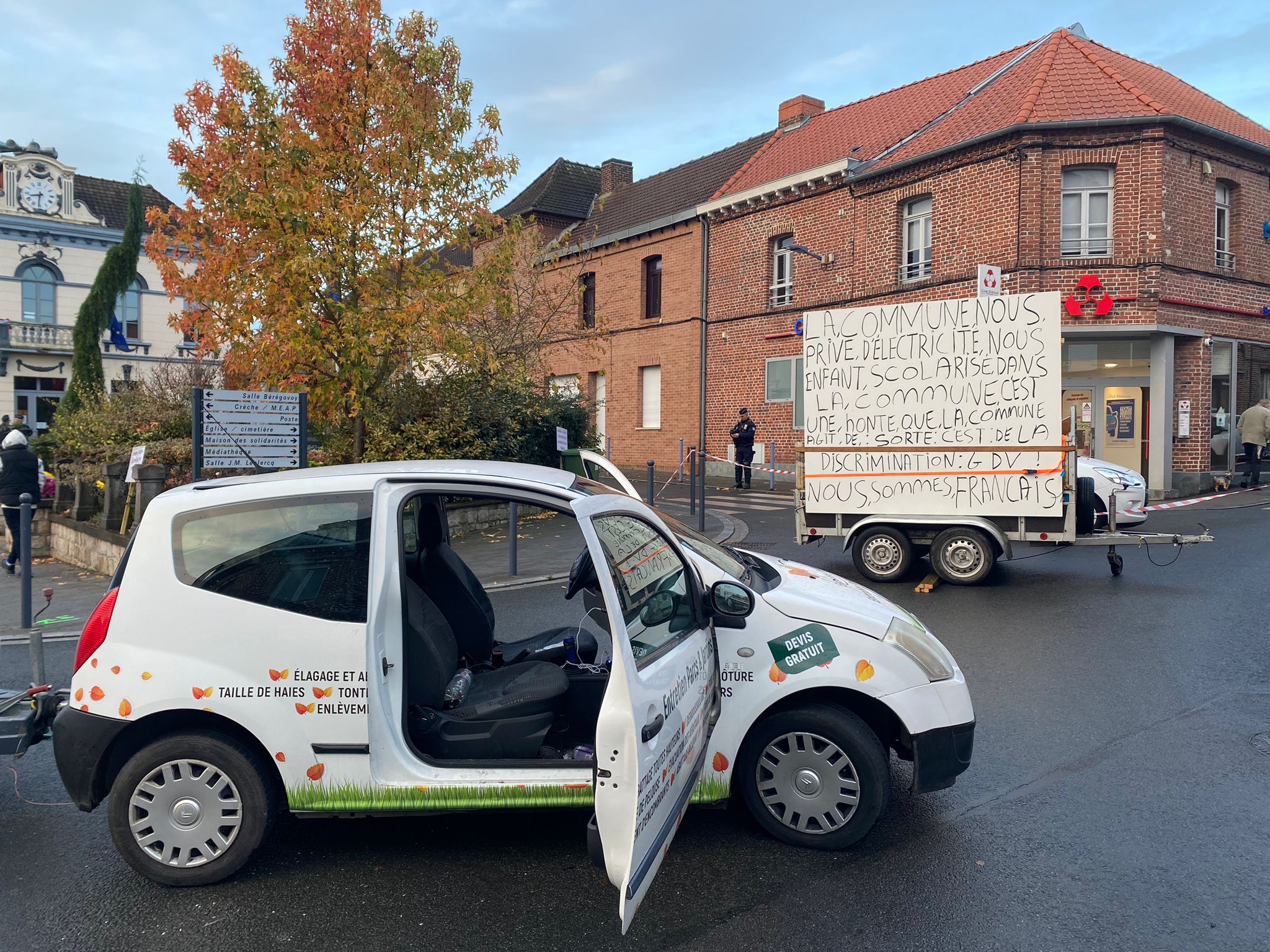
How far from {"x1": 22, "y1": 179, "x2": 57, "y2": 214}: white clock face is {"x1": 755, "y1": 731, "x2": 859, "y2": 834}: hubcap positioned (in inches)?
A: 1675

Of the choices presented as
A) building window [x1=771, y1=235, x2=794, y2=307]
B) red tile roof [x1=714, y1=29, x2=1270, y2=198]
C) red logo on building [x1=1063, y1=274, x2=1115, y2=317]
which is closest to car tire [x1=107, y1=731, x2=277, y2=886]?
red logo on building [x1=1063, y1=274, x2=1115, y2=317]

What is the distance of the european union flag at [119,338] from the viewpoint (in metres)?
36.4

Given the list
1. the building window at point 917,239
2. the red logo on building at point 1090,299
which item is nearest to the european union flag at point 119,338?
the building window at point 917,239

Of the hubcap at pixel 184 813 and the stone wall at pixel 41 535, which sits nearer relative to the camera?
the hubcap at pixel 184 813

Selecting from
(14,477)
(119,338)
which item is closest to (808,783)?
(14,477)

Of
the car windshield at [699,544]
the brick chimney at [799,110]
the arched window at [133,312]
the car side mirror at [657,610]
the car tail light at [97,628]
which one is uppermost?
the brick chimney at [799,110]

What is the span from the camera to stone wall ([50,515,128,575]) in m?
12.4

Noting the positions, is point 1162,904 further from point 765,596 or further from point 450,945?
point 450,945

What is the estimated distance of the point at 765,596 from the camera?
13.1 feet

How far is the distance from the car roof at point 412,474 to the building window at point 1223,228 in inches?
808

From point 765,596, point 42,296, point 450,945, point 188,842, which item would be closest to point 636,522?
point 765,596

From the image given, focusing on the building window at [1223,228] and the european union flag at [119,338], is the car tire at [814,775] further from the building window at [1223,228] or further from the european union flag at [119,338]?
the european union flag at [119,338]

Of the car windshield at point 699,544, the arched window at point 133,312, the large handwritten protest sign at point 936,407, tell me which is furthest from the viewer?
the arched window at point 133,312

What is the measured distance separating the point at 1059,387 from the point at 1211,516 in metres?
7.37
